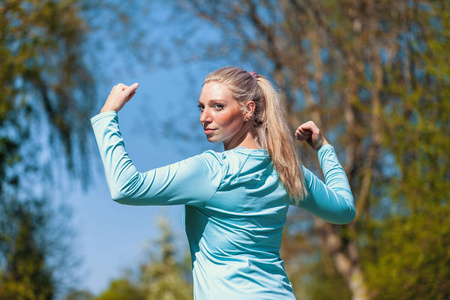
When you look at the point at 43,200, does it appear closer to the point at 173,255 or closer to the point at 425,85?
the point at 425,85

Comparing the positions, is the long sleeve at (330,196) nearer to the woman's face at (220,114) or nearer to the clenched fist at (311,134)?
the clenched fist at (311,134)

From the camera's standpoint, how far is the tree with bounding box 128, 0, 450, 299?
29.5 ft

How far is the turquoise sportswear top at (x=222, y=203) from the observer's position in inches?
68.5

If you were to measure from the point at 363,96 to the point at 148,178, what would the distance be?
12.6 metres

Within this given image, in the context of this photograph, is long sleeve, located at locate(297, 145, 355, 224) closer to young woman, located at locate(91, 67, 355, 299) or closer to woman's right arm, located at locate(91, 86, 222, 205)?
young woman, located at locate(91, 67, 355, 299)

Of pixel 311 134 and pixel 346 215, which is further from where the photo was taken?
pixel 311 134

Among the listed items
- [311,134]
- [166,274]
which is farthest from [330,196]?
[166,274]

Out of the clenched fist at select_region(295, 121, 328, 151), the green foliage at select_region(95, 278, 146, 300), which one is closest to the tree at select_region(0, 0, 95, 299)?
the clenched fist at select_region(295, 121, 328, 151)

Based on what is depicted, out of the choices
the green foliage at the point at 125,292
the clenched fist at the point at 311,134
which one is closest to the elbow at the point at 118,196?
the clenched fist at the point at 311,134

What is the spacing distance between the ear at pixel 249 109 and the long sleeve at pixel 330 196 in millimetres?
299

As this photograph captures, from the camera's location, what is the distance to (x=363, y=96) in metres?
13.7

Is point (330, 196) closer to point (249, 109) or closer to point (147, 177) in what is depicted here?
point (249, 109)

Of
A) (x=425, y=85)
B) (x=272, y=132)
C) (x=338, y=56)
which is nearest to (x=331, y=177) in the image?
(x=272, y=132)

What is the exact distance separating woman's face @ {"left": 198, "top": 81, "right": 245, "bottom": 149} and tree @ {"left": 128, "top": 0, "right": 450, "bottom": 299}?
730 centimetres
